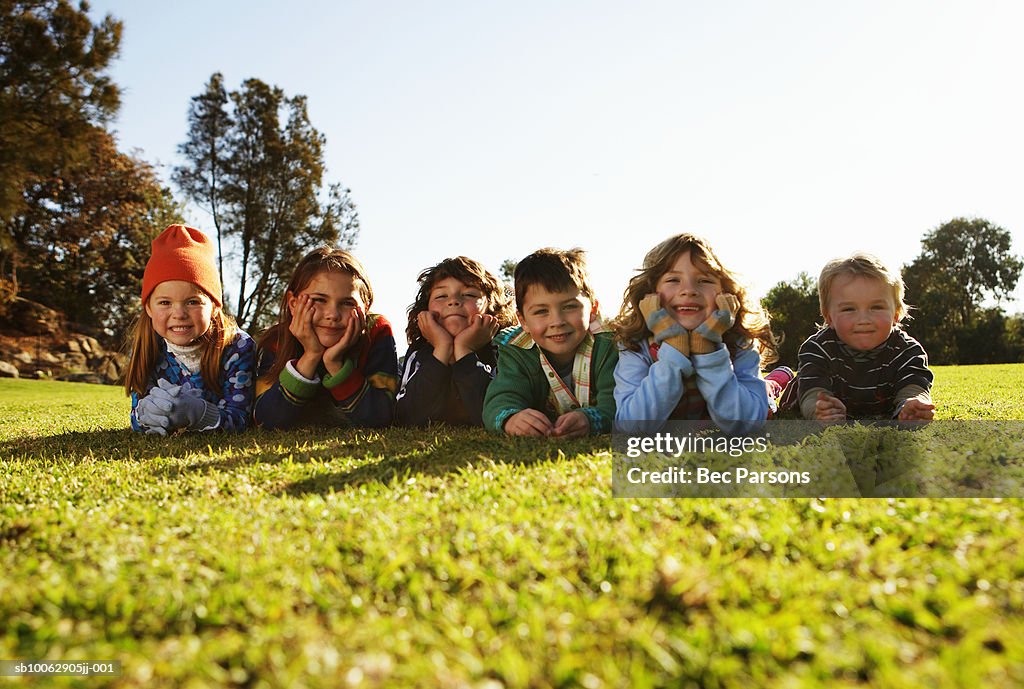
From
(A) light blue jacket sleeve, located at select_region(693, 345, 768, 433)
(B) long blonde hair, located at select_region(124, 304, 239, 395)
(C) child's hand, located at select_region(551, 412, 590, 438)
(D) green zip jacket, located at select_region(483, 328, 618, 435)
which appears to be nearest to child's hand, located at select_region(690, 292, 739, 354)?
(A) light blue jacket sleeve, located at select_region(693, 345, 768, 433)

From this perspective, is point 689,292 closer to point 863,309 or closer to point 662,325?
point 662,325

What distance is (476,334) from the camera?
16.9 feet

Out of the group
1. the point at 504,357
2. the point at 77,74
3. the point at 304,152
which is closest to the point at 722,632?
the point at 504,357

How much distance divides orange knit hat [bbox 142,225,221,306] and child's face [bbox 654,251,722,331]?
Answer: 3.37 metres

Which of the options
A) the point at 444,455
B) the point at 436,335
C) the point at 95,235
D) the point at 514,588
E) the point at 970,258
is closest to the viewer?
the point at 514,588

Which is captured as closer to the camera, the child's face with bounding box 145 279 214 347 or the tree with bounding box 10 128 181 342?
the child's face with bounding box 145 279 214 347

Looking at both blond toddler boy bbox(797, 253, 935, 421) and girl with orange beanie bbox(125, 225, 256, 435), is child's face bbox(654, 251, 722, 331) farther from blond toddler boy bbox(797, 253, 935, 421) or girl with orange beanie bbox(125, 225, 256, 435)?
girl with orange beanie bbox(125, 225, 256, 435)

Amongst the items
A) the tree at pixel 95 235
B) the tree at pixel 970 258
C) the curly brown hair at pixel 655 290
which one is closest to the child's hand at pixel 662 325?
the curly brown hair at pixel 655 290

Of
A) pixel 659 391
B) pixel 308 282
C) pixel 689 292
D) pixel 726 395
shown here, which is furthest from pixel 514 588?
pixel 308 282

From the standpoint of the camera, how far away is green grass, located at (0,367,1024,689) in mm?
1332

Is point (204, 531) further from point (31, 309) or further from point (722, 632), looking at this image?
point (31, 309)

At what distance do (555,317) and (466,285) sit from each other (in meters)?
1.00

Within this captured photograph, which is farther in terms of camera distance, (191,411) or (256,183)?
(256,183)

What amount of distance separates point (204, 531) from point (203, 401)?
3.00 meters
